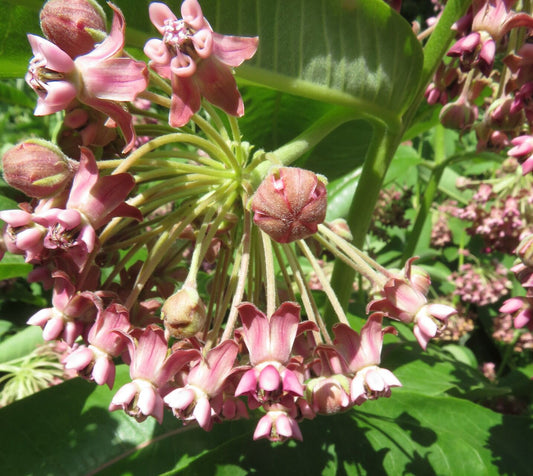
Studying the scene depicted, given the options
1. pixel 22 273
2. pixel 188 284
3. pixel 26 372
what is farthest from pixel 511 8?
pixel 26 372

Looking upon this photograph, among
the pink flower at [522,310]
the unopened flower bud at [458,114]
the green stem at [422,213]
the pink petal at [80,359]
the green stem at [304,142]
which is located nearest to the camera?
the pink petal at [80,359]

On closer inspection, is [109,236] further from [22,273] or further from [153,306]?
[22,273]

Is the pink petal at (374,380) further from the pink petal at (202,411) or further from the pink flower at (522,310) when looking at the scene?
the pink flower at (522,310)

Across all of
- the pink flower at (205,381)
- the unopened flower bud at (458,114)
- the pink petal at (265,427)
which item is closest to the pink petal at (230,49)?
the pink flower at (205,381)

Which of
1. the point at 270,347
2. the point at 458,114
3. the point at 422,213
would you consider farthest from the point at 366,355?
the point at 422,213

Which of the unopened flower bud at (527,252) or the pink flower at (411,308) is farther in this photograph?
the unopened flower bud at (527,252)

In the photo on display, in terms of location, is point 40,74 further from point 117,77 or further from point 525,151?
point 525,151
